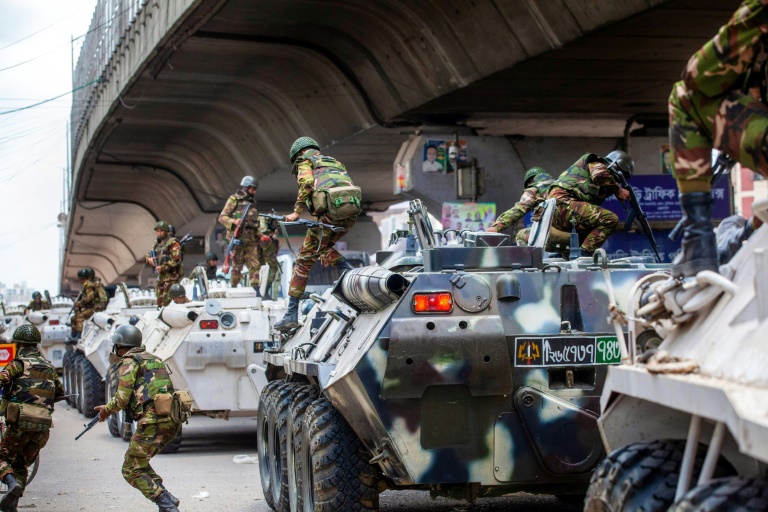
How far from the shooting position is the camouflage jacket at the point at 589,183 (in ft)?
33.8

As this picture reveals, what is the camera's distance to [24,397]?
933 cm

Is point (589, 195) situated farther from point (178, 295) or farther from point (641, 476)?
point (178, 295)

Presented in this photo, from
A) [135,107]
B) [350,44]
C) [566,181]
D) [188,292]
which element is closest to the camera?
[566,181]

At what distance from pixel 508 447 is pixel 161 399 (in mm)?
A: 3096

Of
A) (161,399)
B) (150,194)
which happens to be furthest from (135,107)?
(161,399)

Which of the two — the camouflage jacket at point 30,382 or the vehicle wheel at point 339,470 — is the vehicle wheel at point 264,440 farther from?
the vehicle wheel at point 339,470

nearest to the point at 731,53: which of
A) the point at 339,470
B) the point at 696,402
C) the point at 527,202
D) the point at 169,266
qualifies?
the point at 696,402

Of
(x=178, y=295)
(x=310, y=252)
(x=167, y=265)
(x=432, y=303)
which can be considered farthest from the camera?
(x=167, y=265)

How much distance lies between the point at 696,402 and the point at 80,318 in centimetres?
2062

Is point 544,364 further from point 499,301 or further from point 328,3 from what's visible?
point 328,3

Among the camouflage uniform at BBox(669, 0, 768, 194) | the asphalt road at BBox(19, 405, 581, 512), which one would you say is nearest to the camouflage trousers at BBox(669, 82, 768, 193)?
the camouflage uniform at BBox(669, 0, 768, 194)

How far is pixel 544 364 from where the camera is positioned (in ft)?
22.1

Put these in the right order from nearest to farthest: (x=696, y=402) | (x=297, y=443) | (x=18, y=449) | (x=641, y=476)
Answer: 1. (x=696, y=402)
2. (x=641, y=476)
3. (x=297, y=443)
4. (x=18, y=449)

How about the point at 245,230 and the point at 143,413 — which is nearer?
the point at 143,413
